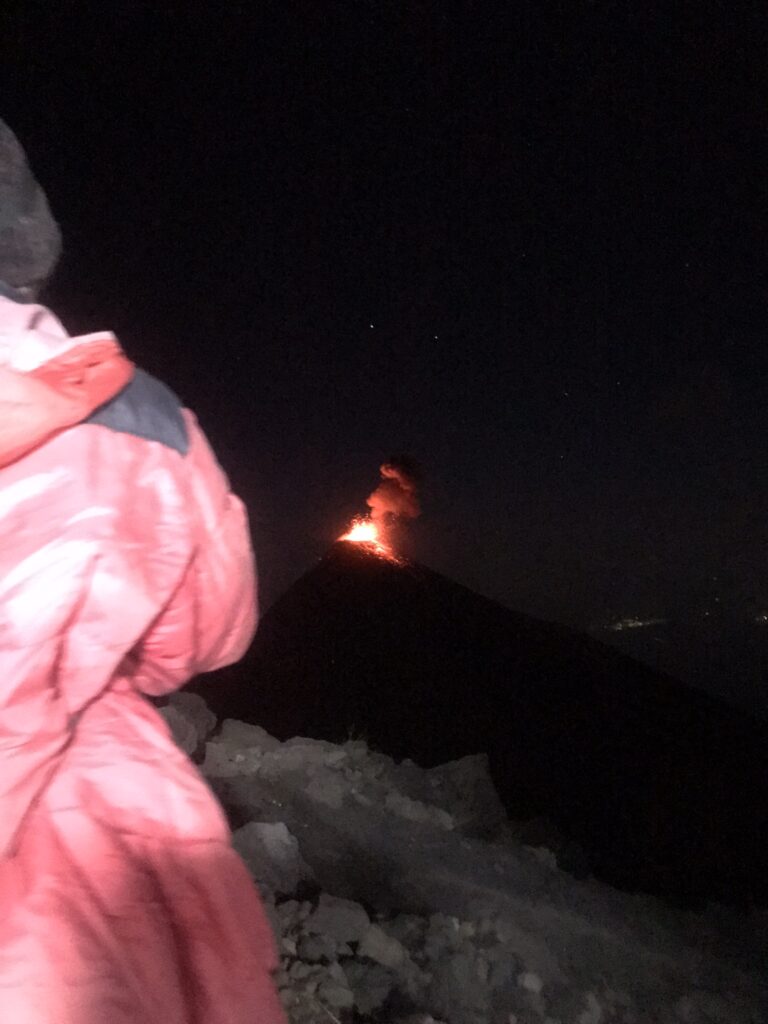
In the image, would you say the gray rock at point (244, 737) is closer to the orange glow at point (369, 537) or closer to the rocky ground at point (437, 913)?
the rocky ground at point (437, 913)

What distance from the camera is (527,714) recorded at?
24.9 feet

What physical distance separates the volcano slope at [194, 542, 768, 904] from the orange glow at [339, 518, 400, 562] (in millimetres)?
139

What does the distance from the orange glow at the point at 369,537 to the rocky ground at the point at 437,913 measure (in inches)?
183

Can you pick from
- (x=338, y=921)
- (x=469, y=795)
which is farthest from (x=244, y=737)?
(x=338, y=921)


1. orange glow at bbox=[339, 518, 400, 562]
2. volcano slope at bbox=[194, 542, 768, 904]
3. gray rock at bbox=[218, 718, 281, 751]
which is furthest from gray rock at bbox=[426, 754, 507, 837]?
orange glow at bbox=[339, 518, 400, 562]

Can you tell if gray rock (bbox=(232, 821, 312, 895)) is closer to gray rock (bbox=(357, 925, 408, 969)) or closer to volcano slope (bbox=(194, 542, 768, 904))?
gray rock (bbox=(357, 925, 408, 969))

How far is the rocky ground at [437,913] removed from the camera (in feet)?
7.87

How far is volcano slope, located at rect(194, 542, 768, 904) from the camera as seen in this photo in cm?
538

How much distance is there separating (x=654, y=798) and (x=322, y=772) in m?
3.38

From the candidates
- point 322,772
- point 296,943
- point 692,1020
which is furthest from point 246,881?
point 322,772

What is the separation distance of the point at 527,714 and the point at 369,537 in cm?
317

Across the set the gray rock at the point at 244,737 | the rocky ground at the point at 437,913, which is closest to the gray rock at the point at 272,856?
the rocky ground at the point at 437,913

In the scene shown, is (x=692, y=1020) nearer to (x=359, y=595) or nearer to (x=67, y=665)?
(x=67, y=665)

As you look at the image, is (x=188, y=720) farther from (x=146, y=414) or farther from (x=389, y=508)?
(x=389, y=508)
